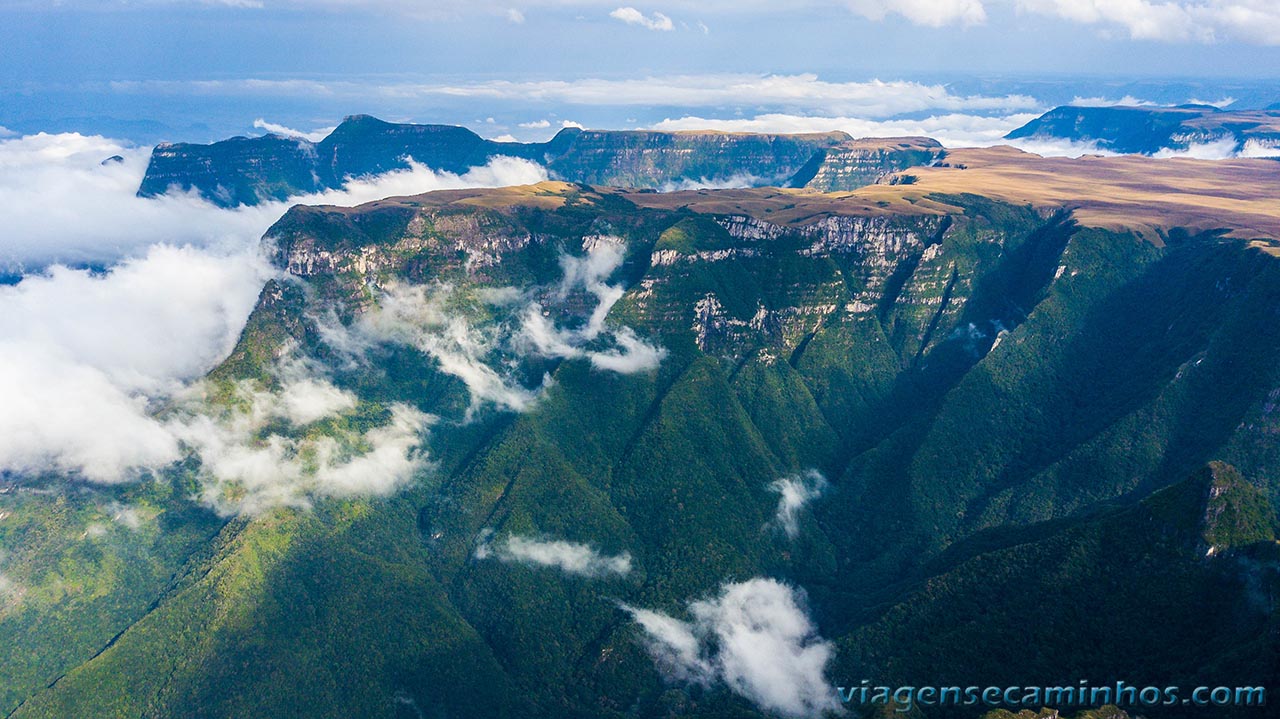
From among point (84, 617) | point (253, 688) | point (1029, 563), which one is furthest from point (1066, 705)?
point (84, 617)

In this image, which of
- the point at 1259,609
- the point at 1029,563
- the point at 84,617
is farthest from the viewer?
the point at 84,617

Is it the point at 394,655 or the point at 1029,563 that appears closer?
the point at 1029,563

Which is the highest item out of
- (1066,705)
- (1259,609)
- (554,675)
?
(1259,609)

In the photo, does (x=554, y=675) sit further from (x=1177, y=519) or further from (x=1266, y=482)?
(x=1266, y=482)

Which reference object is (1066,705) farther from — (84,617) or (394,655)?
(84,617)

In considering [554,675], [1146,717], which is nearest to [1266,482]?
[1146,717]

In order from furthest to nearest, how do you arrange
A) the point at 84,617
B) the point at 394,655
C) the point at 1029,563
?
the point at 84,617, the point at 394,655, the point at 1029,563

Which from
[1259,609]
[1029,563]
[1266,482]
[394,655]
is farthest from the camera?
[394,655]

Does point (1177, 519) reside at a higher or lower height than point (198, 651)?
higher

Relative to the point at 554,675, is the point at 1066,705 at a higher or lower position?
higher
